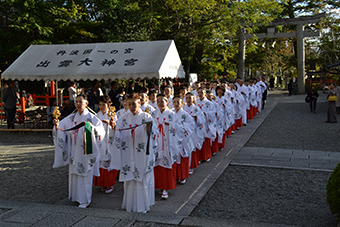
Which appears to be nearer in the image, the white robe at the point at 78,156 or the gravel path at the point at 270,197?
the gravel path at the point at 270,197

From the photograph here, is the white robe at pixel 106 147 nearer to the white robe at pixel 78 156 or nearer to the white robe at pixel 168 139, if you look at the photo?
the white robe at pixel 78 156

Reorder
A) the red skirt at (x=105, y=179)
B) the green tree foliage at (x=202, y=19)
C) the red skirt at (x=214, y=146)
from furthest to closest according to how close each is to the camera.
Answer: the green tree foliage at (x=202, y=19) < the red skirt at (x=214, y=146) < the red skirt at (x=105, y=179)

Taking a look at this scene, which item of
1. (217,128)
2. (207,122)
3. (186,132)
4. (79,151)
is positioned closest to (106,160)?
(79,151)

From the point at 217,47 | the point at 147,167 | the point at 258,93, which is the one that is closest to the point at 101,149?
the point at 147,167

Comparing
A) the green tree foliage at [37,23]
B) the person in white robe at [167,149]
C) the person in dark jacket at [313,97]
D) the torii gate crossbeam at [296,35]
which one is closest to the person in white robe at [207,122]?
the person in white robe at [167,149]

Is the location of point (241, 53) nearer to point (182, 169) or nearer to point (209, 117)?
point (209, 117)

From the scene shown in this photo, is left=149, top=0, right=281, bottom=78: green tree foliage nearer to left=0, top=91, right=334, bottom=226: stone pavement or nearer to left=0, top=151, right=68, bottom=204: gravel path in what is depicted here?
left=0, top=91, right=334, bottom=226: stone pavement

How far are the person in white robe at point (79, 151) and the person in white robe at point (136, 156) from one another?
419 millimetres

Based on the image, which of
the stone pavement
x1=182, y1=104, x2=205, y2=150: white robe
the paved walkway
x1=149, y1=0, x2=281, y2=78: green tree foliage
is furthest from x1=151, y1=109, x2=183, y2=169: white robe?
x1=149, y1=0, x2=281, y2=78: green tree foliage

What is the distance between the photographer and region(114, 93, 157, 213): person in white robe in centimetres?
518

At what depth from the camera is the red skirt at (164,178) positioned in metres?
5.92

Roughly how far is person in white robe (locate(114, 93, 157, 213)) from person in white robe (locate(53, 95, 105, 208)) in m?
0.42

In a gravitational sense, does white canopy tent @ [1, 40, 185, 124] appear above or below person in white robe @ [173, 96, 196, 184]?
above

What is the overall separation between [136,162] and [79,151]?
3.22 feet
